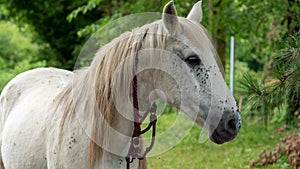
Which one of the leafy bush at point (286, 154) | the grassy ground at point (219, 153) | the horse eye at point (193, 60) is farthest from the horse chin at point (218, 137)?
the leafy bush at point (286, 154)

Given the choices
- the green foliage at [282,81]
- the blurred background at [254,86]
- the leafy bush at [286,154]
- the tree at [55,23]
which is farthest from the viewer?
the tree at [55,23]

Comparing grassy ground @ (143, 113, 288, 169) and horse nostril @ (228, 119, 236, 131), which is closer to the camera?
horse nostril @ (228, 119, 236, 131)

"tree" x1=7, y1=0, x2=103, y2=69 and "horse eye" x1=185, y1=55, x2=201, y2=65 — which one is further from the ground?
"tree" x1=7, y1=0, x2=103, y2=69

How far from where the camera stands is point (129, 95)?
2572 millimetres

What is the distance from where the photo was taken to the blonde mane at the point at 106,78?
2.47m

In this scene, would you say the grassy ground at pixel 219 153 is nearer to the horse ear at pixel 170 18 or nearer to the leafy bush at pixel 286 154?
the leafy bush at pixel 286 154

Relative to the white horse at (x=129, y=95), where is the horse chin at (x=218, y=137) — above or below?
below

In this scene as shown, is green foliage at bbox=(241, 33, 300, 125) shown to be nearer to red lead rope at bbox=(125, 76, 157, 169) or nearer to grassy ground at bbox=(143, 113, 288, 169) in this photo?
red lead rope at bbox=(125, 76, 157, 169)

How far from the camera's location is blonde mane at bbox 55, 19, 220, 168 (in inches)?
97.3

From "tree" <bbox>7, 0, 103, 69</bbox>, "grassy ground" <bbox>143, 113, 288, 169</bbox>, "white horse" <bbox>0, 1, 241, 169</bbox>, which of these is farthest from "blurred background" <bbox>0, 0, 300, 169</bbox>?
"tree" <bbox>7, 0, 103, 69</bbox>

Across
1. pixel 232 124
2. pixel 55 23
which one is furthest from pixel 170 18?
pixel 55 23

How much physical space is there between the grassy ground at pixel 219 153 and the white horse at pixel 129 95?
2794 millimetres

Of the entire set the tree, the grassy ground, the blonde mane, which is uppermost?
the tree

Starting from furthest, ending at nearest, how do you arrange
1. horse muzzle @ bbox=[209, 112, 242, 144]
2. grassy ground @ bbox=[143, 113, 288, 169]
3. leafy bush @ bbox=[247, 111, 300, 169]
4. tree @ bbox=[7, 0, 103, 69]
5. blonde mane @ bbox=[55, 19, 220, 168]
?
tree @ bbox=[7, 0, 103, 69] → grassy ground @ bbox=[143, 113, 288, 169] → leafy bush @ bbox=[247, 111, 300, 169] → blonde mane @ bbox=[55, 19, 220, 168] → horse muzzle @ bbox=[209, 112, 242, 144]
